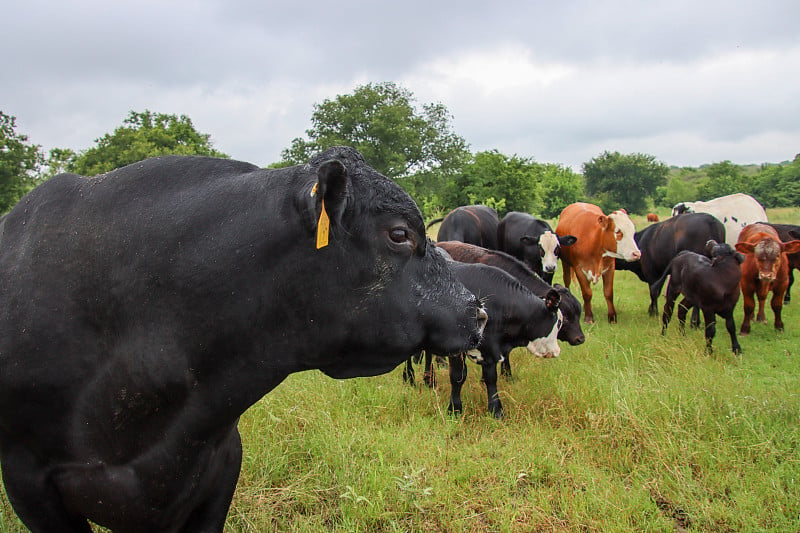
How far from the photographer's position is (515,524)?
317 centimetres

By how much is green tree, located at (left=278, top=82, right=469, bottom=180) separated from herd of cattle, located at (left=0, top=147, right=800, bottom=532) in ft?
112

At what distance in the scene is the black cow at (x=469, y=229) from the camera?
10703 millimetres

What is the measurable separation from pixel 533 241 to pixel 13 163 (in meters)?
27.5

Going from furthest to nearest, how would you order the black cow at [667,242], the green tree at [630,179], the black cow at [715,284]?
1. the green tree at [630,179]
2. the black cow at [667,242]
3. the black cow at [715,284]

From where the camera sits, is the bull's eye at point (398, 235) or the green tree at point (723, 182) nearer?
the bull's eye at point (398, 235)

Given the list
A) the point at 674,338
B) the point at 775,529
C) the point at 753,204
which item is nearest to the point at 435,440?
the point at 775,529

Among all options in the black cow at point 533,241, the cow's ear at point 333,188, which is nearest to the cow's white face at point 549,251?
the black cow at point 533,241

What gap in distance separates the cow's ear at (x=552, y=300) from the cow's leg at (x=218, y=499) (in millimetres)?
4102

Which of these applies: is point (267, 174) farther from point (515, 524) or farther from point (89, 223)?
point (515, 524)

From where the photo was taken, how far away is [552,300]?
541cm

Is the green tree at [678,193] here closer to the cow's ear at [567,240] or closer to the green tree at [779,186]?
the green tree at [779,186]

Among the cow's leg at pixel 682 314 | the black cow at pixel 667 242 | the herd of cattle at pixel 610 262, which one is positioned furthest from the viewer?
the black cow at pixel 667 242

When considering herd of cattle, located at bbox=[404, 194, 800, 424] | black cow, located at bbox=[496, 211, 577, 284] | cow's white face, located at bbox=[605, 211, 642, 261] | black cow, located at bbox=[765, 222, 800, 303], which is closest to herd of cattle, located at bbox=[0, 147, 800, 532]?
herd of cattle, located at bbox=[404, 194, 800, 424]

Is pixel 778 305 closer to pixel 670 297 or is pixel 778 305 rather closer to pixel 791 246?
pixel 791 246
